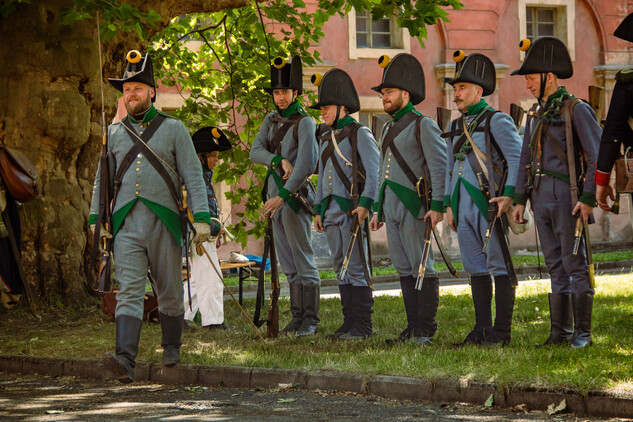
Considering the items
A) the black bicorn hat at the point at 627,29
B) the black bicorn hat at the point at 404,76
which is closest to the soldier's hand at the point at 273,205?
the black bicorn hat at the point at 404,76

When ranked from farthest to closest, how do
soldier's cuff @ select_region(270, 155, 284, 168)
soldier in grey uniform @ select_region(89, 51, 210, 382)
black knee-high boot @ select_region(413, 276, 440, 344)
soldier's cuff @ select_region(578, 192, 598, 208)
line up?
1. soldier's cuff @ select_region(270, 155, 284, 168)
2. black knee-high boot @ select_region(413, 276, 440, 344)
3. soldier in grey uniform @ select_region(89, 51, 210, 382)
4. soldier's cuff @ select_region(578, 192, 598, 208)

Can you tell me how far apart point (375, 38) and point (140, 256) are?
1950 centimetres

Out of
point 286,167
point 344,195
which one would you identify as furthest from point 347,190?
point 286,167

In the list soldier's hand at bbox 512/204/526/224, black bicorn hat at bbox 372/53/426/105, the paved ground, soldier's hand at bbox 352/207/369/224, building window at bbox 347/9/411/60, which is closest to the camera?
the paved ground

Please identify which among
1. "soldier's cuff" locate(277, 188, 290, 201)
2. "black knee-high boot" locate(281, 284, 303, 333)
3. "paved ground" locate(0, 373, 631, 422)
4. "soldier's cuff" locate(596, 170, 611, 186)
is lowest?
"paved ground" locate(0, 373, 631, 422)

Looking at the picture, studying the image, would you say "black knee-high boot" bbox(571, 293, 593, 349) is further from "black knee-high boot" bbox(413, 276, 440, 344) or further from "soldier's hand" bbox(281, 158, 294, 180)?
"soldier's hand" bbox(281, 158, 294, 180)

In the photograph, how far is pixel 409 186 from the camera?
30.5ft

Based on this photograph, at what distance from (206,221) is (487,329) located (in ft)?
7.97

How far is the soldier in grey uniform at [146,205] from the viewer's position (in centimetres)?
808

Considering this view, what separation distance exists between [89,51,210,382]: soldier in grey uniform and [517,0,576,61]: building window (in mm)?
20910

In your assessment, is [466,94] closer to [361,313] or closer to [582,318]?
[582,318]

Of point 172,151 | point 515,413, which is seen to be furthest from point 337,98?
point 515,413

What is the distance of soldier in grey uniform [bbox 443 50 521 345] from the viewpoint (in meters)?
8.61

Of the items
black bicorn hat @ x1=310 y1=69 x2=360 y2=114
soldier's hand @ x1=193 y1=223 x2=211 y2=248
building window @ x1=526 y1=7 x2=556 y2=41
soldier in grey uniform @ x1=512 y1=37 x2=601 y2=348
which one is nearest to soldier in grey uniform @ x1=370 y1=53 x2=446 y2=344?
black bicorn hat @ x1=310 y1=69 x2=360 y2=114
